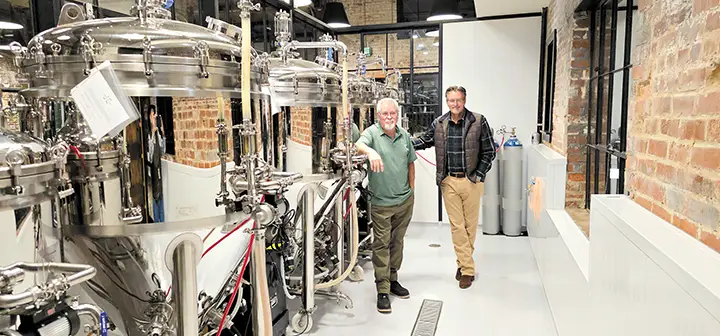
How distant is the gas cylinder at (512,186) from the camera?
508 cm

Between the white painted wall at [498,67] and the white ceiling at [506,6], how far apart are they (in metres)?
0.17

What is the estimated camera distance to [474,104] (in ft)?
18.4

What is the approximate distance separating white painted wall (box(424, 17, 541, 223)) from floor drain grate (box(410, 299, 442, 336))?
2382mm

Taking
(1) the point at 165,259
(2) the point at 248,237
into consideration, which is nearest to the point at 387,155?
(2) the point at 248,237

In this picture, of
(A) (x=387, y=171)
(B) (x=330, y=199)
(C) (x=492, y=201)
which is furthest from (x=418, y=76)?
(B) (x=330, y=199)

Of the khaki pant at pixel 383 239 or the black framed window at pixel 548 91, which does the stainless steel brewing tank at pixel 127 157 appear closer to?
the khaki pant at pixel 383 239

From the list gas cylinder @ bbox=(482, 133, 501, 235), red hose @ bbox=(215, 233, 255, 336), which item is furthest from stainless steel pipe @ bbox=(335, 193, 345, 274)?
gas cylinder @ bbox=(482, 133, 501, 235)

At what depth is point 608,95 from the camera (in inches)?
114

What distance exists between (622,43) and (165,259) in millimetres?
2606

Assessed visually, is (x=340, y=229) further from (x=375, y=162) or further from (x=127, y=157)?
(x=127, y=157)

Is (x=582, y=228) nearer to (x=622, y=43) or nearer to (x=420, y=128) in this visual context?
(x=622, y=43)

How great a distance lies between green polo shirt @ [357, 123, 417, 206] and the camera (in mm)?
3357

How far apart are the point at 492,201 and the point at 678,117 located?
395 cm

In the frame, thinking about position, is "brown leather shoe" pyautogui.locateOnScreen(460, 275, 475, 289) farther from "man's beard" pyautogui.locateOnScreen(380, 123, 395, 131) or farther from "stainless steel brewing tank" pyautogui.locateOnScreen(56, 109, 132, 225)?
"stainless steel brewing tank" pyautogui.locateOnScreen(56, 109, 132, 225)
